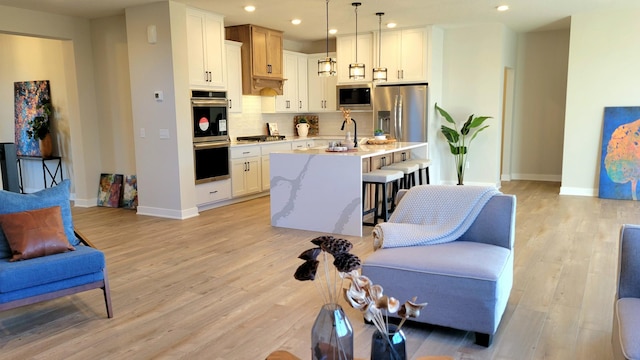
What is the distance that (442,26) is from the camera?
7.91 meters

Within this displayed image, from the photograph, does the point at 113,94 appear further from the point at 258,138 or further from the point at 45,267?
the point at 45,267

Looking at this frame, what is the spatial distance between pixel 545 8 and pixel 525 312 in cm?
497

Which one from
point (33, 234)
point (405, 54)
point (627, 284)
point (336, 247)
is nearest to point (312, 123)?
point (405, 54)

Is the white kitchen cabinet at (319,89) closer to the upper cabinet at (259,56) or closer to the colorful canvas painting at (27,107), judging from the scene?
the upper cabinet at (259,56)

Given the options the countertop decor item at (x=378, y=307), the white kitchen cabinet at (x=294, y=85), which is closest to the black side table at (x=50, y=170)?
the white kitchen cabinet at (x=294, y=85)

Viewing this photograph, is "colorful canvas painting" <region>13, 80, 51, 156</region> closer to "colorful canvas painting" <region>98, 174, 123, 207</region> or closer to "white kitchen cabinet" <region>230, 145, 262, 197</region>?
"colorful canvas painting" <region>98, 174, 123, 207</region>

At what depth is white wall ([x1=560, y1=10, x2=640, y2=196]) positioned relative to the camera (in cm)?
688

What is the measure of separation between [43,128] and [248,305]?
219 inches

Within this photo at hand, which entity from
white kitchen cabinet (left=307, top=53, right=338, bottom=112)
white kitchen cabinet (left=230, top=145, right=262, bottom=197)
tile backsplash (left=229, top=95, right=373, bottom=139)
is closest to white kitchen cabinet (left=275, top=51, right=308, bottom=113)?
white kitchen cabinet (left=307, top=53, right=338, bottom=112)

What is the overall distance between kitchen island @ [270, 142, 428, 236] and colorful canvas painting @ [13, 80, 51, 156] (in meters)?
4.23

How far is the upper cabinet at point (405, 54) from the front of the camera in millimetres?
7848

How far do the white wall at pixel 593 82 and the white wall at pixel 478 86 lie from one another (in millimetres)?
1032

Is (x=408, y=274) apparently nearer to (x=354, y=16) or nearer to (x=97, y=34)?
(x=354, y=16)

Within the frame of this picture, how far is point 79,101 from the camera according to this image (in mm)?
6930
